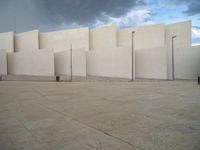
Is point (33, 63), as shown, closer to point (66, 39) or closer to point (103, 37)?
point (66, 39)

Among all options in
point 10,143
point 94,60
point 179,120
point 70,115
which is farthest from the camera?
point 94,60

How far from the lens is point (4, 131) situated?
3.46 metres

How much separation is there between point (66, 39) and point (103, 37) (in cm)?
755

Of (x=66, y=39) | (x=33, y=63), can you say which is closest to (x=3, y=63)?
(x=33, y=63)

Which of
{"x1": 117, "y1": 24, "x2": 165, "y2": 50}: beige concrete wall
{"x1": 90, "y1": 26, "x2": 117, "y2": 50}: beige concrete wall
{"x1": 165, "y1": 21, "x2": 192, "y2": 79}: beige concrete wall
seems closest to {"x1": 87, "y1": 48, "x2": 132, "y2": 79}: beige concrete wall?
{"x1": 90, "y1": 26, "x2": 117, "y2": 50}: beige concrete wall

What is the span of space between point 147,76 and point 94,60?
8.51 m

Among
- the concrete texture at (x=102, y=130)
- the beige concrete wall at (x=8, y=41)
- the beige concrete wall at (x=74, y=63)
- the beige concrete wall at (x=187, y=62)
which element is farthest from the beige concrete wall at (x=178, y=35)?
the beige concrete wall at (x=8, y=41)

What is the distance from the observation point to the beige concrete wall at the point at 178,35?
2412 cm

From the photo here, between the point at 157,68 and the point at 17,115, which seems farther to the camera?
the point at 157,68

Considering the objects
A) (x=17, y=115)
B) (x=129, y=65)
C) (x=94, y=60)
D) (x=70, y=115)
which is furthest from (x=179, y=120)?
(x=94, y=60)

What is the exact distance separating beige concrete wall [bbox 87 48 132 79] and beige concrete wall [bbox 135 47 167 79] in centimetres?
312

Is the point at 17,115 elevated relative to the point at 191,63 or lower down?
lower down

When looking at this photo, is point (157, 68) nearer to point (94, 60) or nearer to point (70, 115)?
point (94, 60)

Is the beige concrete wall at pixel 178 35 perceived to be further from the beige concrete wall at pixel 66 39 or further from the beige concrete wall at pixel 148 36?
the beige concrete wall at pixel 66 39
